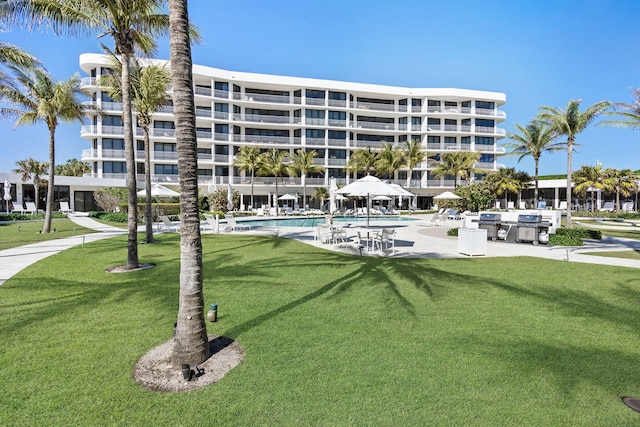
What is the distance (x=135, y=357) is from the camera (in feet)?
14.0

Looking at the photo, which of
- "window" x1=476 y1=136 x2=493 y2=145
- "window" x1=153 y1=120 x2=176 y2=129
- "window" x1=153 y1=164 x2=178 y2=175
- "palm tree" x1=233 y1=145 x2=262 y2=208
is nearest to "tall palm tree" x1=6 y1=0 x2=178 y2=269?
"palm tree" x1=233 y1=145 x2=262 y2=208

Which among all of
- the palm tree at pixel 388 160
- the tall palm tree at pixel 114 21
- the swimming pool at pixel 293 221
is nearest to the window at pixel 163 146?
the swimming pool at pixel 293 221

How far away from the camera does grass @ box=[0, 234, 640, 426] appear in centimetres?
323

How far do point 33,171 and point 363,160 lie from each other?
37663 millimetres

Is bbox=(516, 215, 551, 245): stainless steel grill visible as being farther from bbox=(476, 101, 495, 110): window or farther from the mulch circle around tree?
bbox=(476, 101, 495, 110): window

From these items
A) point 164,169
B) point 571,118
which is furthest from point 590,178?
point 164,169

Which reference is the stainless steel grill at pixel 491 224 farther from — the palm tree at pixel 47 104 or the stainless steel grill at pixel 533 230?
the palm tree at pixel 47 104

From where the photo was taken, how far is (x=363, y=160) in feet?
144

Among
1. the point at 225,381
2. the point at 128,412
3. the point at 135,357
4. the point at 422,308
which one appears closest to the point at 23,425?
the point at 128,412

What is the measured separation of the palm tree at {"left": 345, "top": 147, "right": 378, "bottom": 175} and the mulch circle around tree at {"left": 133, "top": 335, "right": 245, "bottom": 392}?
3990cm

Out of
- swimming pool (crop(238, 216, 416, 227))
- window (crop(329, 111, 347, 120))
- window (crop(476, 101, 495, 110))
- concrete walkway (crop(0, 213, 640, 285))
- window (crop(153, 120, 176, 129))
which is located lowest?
concrete walkway (crop(0, 213, 640, 285))

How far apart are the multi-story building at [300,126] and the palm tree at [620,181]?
48.0 feet

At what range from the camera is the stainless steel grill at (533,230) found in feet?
47.0

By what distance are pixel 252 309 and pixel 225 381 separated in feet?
7.46
